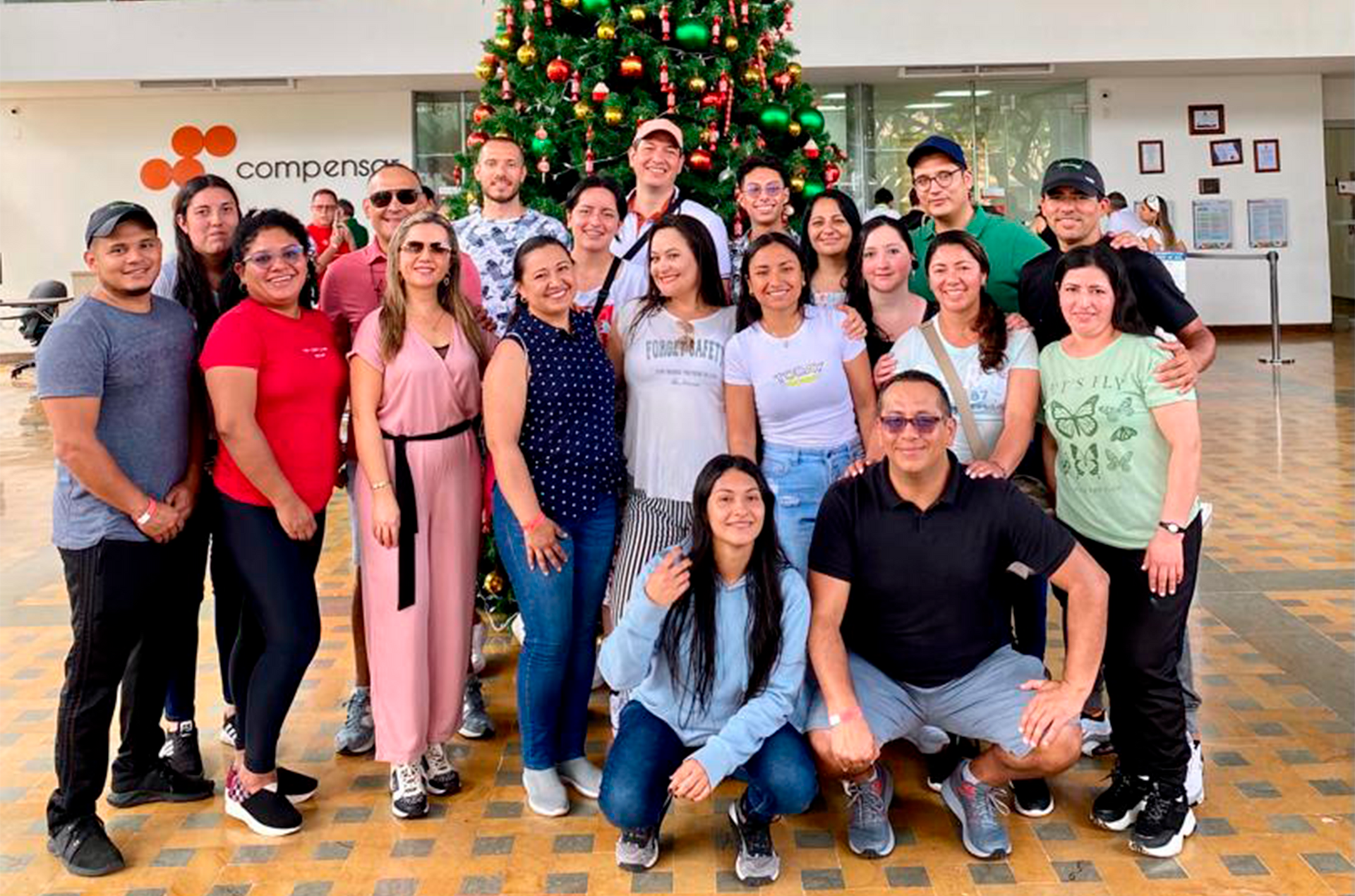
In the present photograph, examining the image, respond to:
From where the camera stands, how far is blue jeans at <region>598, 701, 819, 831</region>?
10.2 feet

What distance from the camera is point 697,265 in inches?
140

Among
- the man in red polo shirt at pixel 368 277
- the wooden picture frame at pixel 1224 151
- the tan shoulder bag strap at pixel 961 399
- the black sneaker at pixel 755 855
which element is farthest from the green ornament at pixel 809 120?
the wooden picture frame at pixel 1224 151

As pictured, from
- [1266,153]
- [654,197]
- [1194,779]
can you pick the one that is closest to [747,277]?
[654,197]

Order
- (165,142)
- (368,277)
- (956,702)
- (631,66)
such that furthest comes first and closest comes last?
(165,142) < (631,66) < (368,277) < (956,702)

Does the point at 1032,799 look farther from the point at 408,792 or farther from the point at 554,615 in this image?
the point at 408,792

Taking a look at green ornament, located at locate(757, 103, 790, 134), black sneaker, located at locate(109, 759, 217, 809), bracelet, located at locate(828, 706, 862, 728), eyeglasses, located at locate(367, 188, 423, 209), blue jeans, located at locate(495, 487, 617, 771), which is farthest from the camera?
green ornament, located at locate(757, 103, 790, 134)

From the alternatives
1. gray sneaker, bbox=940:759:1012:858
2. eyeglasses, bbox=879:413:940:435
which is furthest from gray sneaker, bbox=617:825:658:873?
eyeglasses, bbox=879:413:940:435

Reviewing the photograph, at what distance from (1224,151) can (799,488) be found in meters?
15.3

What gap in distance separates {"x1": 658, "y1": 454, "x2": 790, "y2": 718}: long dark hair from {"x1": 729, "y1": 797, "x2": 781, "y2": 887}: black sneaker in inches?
12.3

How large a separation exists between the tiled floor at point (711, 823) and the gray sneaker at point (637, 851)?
3 centimetres

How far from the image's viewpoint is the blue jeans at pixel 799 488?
3.51m

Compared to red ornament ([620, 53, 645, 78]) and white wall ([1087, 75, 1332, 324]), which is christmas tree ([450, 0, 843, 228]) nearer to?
red ornament ([620, 53, 645, 78])

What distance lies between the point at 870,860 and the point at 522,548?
1220mm

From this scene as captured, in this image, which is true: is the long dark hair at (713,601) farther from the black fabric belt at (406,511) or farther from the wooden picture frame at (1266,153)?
the wooden picture frame at (1266,153)
